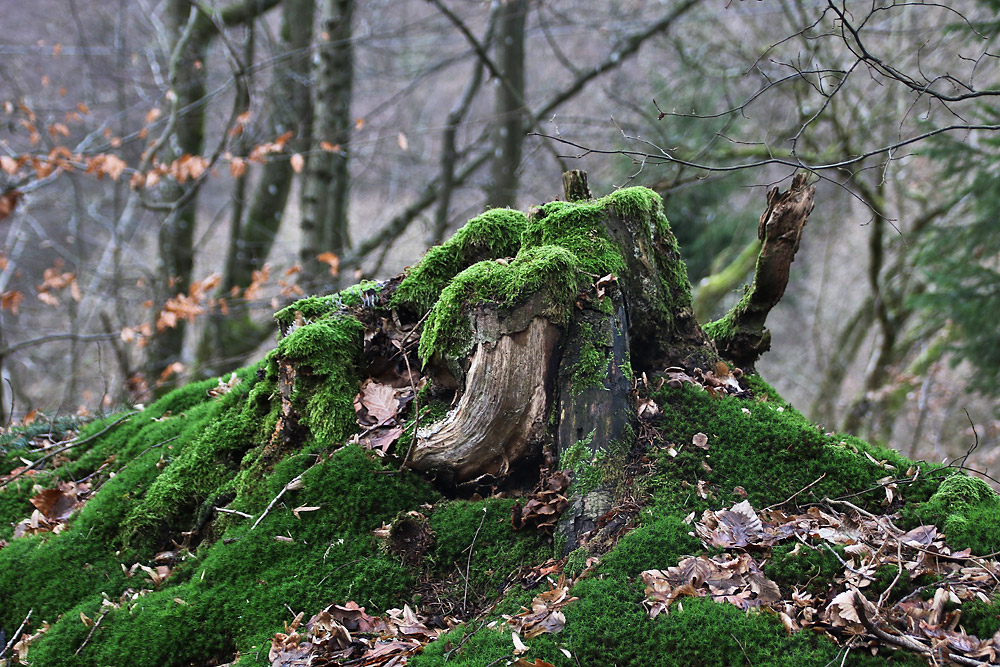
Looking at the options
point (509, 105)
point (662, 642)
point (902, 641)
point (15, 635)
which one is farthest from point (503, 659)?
point (509, 105)

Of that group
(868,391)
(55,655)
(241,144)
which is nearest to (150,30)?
(241,144)

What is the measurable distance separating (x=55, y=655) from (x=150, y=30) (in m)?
13.3

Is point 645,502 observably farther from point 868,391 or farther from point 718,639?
point 868,391

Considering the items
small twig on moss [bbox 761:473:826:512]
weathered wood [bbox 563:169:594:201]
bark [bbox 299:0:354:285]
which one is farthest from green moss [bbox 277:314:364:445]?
bark [bbox 299:0:354:285]

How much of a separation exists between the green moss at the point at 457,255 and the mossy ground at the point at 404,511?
0.01 meters

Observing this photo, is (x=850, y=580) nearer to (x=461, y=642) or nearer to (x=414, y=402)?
(x=461, y=642)

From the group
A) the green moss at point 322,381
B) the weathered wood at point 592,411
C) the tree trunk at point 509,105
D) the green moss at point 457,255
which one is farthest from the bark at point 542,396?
the tree trunk at point 509,105

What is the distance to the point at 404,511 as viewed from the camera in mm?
3332

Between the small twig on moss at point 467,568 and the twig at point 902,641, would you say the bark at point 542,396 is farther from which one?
the twig at point 902,641

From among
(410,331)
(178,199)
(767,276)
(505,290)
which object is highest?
(178,199)

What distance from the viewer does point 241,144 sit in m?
9.50

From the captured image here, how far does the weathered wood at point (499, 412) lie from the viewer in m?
3.27

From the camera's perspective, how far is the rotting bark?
152 inches

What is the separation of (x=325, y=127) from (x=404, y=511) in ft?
25.0
